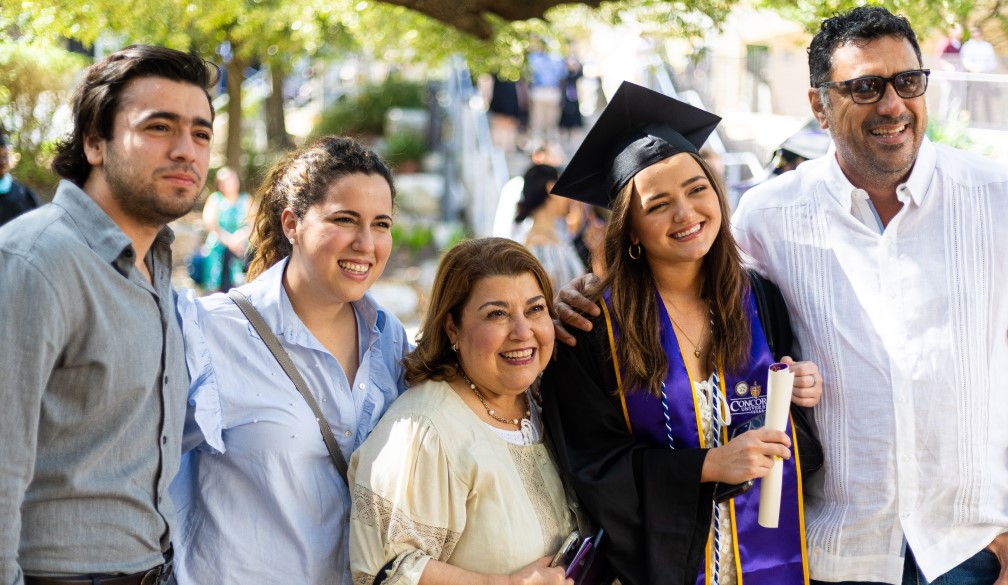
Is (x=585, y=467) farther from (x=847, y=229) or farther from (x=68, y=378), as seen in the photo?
(x=68, y=378)

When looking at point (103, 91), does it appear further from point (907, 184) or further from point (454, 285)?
point (907, 184)

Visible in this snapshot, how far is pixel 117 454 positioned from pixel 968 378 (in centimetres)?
232

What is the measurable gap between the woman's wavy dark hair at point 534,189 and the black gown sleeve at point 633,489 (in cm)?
367

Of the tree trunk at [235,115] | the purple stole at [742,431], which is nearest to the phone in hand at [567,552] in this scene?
the purple stole at [742,431]

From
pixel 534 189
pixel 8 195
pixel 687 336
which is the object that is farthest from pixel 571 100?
pixel 687 336

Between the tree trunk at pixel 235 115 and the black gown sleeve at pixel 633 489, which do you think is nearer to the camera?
the black gown sleeve at pixel 633 489

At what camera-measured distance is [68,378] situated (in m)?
2.12

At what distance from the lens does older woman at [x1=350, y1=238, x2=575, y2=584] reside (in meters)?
2.55

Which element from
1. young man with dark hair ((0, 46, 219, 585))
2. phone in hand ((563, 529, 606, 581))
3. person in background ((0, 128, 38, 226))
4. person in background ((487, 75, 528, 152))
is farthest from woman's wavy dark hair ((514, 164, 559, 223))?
person in background ((487, 75, 528, 152))

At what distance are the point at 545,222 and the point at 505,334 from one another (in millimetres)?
3678

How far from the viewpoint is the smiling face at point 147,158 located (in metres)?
2.32

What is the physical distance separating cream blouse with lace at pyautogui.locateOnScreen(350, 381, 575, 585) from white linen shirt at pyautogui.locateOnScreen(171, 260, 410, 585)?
0.17 m

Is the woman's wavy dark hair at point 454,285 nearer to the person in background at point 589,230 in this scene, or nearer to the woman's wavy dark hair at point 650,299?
the woman's wavy dark hair at point 650,299

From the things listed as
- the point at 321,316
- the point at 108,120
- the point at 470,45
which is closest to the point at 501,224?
the point at 470,45
